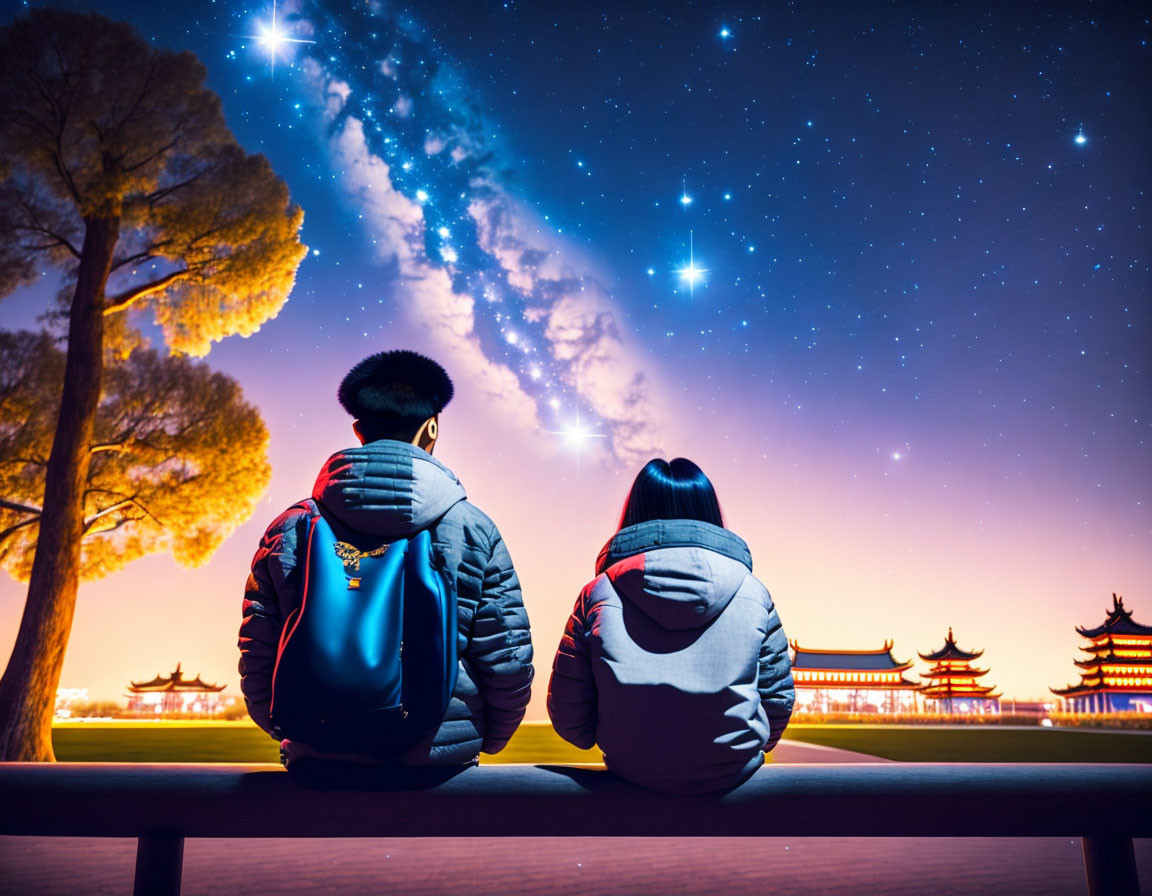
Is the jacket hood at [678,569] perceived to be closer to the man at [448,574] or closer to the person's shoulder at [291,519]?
the man at [448,574]

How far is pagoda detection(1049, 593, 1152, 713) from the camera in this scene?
40219mm

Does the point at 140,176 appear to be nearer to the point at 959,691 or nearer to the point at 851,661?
the point at 851,661

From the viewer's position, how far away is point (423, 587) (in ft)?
6.55

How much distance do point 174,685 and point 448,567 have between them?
5515 cm

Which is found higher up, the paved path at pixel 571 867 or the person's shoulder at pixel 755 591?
the person's shoulder at pixel 755 591

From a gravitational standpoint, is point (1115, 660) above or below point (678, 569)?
above

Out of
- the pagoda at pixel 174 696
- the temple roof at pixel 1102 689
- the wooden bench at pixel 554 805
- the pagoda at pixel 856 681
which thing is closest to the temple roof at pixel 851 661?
the pagoda at pixel 856 681

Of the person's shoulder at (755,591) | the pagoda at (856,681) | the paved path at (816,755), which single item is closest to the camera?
the person's shoulder at (755,591)

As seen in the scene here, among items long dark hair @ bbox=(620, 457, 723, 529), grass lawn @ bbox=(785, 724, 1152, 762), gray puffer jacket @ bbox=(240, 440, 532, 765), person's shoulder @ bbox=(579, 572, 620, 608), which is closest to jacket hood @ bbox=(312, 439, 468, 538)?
gray puffer jacket @ bbox=(240, 440, 532, 765)

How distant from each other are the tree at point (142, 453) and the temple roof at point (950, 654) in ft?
164

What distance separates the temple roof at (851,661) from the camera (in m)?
47.9

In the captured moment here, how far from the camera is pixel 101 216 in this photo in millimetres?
10172

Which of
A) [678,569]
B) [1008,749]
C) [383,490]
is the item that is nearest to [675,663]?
[678,569]

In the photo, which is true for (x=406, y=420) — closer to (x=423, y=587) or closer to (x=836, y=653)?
(x=423, y=587)
